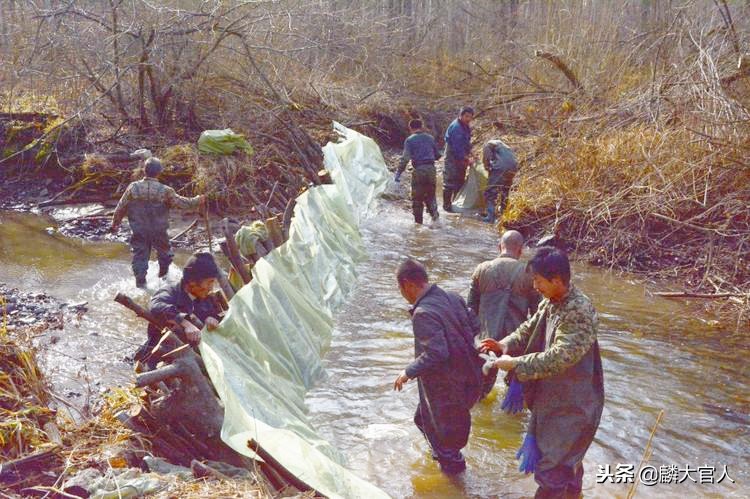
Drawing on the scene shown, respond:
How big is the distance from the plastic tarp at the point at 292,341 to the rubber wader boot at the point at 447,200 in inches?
103

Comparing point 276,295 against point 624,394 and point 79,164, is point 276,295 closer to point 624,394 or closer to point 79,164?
point 624,394

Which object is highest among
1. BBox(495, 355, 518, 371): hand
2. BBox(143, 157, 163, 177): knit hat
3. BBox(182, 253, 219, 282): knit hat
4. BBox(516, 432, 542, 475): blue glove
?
BBox(143, 157, 163, 177): knit hat

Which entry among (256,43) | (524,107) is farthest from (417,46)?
(256,43)

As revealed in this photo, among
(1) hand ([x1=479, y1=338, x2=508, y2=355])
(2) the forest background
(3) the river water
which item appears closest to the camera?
(1) hand ([x1=479, y1=338, x2=508, y2=355])

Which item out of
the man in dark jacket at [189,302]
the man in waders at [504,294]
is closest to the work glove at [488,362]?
the man in waders at [504,294]

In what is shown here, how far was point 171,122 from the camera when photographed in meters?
14.1

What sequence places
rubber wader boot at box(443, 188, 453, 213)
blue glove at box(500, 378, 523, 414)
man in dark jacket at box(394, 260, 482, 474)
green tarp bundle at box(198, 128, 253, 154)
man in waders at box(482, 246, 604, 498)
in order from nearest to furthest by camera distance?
man in waders at box(482, 246, 604, 498)
man in dark jacket at box(394, 260, 482, 474)
blue glove at box(500, 378, 523, 414)
green tarp bundle at box(198, 128, 253, 154)
rubber wader boot at box(443, 188, 453, 213)

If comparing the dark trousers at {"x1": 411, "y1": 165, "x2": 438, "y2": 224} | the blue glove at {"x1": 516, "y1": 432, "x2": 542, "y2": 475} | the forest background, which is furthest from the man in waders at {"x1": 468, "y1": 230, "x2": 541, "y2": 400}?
the dark trousers at {"x1": 411, "y1": 165, "x2": 438, "y2": 224}

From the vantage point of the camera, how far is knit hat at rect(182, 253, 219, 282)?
189 inches

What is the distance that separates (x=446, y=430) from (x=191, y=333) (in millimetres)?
1686

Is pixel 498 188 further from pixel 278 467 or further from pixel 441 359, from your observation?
pixel 278 467

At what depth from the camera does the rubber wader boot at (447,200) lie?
41.3ft

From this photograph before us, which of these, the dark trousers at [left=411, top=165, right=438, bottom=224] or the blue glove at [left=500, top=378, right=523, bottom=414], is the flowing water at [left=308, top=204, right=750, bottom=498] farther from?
the dark trousers at [left=411, top=165, right=438, bottom=224]

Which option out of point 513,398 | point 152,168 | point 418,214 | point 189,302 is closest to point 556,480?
point 513,398
